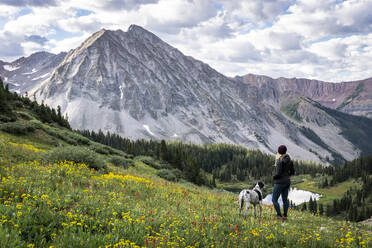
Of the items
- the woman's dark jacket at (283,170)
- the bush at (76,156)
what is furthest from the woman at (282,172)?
the bush at (76,156)

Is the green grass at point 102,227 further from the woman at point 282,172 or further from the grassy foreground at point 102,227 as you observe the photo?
the woman at point 282,172

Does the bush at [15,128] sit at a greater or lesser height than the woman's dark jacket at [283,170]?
greater

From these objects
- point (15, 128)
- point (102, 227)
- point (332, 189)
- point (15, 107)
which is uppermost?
point (15, 107)

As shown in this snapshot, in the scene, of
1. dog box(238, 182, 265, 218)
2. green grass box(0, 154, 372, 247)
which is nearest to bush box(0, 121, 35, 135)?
green grass box(0, 154, 372, 247)

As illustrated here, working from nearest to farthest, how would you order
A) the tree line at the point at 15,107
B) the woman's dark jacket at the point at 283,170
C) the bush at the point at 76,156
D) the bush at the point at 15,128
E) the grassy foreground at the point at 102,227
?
the grassy foreground at the point at 102,227
the woman's dark jacket at the point at 283,170
the bush at the point at 76,156
the bush at the point at 15,128
the tree line at the point at 15,107

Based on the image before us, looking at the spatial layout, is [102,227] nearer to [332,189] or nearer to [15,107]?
[15,107]

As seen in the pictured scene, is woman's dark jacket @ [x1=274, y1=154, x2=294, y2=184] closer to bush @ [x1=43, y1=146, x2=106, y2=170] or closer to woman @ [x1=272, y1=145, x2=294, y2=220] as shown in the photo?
woman @ [x1=272, y1=145, x2=294, y2=220]

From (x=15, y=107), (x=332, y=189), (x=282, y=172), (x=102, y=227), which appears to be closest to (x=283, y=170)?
(x=282, y=172)

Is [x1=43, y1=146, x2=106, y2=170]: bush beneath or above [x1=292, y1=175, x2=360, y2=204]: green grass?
above

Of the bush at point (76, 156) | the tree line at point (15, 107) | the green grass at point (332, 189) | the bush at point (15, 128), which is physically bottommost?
the green grass at point (332, 189)

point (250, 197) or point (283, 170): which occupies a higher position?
point (283, 170)

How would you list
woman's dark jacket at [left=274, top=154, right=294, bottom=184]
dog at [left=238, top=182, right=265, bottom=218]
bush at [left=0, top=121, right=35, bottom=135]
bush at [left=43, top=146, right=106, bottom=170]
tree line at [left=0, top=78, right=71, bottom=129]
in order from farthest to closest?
tree line at [left=0, top=78, right=71, bottom=129]
bush at [left=0, top=121, right=35, bottom=135]
bush at [left=43, top=146, right=106, bottom=170]
dog at [left=238, top=182, right=265, bottom=218]
woman's dark jacket at [left=274, top=154, right=294, bottom=184]

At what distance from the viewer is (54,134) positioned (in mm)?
34594

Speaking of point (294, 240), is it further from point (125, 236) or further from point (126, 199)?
point (126, 199)
